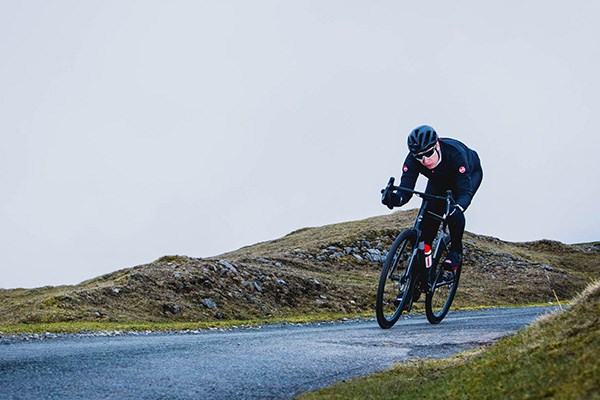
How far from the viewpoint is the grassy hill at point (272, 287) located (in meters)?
22.3

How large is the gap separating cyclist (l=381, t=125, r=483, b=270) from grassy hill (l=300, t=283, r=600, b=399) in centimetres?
370

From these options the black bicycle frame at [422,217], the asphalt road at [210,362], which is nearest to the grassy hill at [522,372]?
the asphalt road at [210,362]

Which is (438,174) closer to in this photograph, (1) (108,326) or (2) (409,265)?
(2) (409,265)

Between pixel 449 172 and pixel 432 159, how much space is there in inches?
21.7

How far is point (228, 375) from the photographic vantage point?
861cm

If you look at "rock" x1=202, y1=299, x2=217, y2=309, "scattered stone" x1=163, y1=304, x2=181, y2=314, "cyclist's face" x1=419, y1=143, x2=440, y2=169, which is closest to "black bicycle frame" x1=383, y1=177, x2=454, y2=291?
"cyclist's face" x1=419, y1=143, x2=440, y2=169

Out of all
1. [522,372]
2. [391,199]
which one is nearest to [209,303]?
[391,199]

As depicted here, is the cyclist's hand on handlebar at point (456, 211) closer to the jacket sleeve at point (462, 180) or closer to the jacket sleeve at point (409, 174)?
the jacket sleeve at point (462, 180)

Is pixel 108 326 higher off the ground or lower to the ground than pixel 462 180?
lower

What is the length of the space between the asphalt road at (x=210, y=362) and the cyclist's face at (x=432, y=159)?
3.33 metres

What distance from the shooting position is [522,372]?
5.45 metres

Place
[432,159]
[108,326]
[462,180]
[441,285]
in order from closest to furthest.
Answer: [432,159] → [462,180] → [441,285] → [108,326]

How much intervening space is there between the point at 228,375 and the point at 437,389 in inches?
129

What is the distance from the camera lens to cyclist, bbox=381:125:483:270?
454 inches
